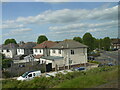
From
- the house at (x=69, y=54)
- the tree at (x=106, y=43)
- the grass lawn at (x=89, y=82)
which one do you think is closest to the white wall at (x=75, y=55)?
the house at (x=69, y=54)

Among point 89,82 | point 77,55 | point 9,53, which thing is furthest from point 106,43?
point 89,82

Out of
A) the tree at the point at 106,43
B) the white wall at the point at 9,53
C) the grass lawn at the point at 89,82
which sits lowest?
the white wall at the point at 9,53

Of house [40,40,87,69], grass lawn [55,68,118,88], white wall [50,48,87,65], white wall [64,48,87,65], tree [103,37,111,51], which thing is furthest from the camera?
tree [103,37,111,51]

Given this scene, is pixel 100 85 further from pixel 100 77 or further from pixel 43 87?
pixel 43 87

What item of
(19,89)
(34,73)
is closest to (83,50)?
(34,73)

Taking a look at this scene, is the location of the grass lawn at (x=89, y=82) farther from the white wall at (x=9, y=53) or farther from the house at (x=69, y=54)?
the white wall at (x=9, y=53)

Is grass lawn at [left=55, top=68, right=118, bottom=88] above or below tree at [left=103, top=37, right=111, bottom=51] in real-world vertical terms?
below

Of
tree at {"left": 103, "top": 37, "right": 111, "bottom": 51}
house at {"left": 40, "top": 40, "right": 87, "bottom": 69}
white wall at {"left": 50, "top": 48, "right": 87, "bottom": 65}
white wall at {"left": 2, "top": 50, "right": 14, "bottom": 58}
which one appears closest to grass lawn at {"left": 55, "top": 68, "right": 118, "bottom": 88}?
house at {"left": 40, "top": 40, "right": 87, "bottom": 69}

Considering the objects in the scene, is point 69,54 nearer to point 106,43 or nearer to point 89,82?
point 89,82

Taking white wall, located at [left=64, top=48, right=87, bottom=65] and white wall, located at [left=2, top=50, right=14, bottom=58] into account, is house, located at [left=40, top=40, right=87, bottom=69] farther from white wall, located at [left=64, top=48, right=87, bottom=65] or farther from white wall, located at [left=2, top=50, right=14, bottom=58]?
white wall, located at [left=2, top=50, right=14, bottom=58]

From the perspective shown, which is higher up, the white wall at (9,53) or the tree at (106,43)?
→ the tree at (106,43)

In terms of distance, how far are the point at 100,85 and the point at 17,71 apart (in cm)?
1048

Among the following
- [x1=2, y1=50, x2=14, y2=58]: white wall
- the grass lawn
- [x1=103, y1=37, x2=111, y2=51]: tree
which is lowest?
[x1=2, y1=50, x2=14, y2=58]: white wall

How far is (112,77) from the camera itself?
16.8 ft
